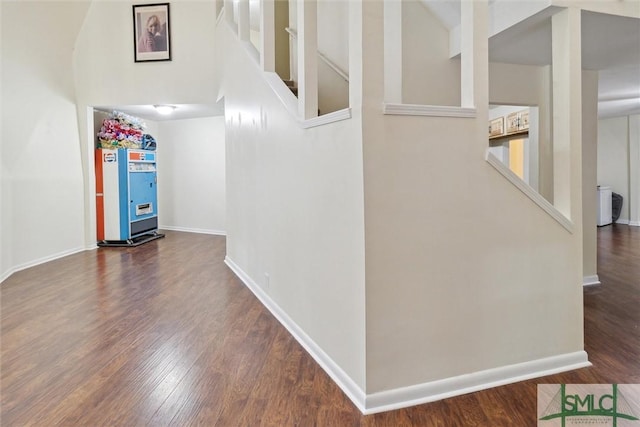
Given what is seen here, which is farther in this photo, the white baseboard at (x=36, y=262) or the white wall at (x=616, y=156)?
the white wall at (x=616, y=156)

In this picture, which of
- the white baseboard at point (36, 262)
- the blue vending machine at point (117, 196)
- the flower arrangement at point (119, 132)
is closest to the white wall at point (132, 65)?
the flower arrangement at point (119, 132)

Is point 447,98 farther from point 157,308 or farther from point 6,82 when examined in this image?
point 6,82

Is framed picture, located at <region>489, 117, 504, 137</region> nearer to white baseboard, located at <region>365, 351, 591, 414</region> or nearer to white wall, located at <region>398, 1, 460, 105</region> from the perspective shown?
white wall, located at <region>398, 1, 460, 105</region>

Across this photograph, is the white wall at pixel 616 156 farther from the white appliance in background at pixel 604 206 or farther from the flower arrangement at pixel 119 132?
the flower arrangement at pixel 119 132

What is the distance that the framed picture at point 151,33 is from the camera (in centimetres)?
600

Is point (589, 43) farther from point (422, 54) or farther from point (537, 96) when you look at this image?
point (422, 54)

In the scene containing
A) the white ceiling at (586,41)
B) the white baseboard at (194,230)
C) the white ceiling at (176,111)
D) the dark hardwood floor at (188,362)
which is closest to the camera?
the dark hardwood floor at (188,362)

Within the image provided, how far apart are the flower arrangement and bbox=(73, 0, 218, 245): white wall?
314 millimetres

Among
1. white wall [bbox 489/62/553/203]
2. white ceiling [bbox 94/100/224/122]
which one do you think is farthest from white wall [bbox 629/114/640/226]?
white ceiling [bbox 94/100/224/122]

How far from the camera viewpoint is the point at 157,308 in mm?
3500

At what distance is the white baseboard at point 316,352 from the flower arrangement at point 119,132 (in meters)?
4.15

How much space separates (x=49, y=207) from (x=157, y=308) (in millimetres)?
3209

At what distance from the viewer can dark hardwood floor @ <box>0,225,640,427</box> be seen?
6.28 feet

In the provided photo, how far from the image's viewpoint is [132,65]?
6.12 m
